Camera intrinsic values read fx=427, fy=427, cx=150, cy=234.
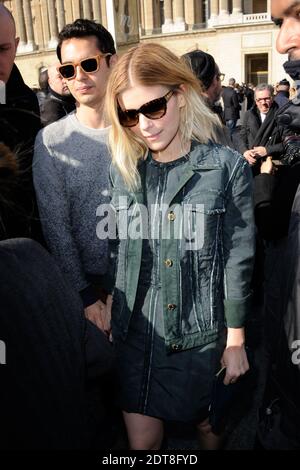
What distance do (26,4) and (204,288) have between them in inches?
2178

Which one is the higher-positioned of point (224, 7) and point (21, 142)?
point (224, 7)

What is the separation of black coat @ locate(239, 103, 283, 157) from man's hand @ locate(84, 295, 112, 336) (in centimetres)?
160

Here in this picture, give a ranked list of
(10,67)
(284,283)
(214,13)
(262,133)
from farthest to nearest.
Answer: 1. (214,13)
2. (262,133)
3. (10,67)
4. (284,283)

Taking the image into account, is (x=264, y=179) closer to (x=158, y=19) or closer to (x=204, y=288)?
(x=204, y=288)

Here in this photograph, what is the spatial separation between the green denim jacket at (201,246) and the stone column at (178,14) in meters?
45.3

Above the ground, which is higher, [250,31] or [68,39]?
[250,31]

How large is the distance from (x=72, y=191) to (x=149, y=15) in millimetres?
47487

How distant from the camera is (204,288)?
1.82m

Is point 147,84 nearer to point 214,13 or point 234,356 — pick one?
point 234,356

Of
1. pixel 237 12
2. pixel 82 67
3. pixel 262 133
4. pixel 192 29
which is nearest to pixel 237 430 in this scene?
pixel 82 67

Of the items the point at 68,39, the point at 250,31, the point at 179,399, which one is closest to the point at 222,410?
the point at 179,399

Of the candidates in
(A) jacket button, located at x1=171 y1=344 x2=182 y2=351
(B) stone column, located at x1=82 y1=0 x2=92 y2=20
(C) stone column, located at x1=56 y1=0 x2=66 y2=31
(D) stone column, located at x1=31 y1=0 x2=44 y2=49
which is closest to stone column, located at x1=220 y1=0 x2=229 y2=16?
(B) stone column, located at x1=82 y1=0 x2=92 y2=20

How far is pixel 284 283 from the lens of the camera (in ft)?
4.84
